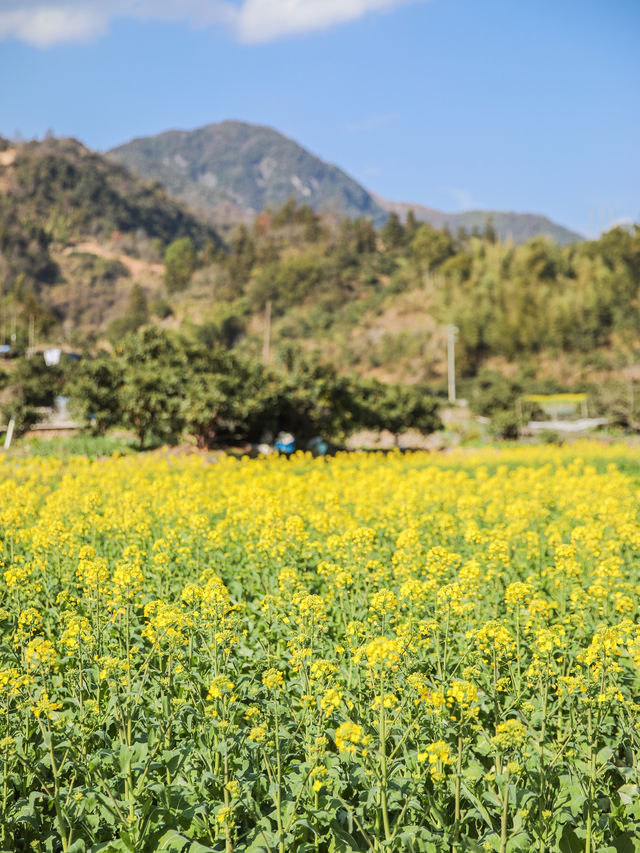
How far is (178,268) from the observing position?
112m

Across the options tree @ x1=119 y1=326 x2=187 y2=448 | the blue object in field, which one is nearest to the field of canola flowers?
tree @ x1=119 y1=326 x2=187 y2=448

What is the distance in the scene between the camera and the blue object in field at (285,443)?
2712 centimetres

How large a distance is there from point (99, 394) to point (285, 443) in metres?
7.91

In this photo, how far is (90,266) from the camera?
397ft

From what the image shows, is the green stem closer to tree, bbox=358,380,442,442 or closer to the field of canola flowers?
the field of canola flowers

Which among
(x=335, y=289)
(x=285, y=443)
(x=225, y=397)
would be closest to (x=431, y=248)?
(x=335, y=289)

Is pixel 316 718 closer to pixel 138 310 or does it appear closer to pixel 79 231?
pixel 138 310

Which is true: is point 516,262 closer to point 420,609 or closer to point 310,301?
point 310,301

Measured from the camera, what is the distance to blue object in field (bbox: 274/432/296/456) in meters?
27.1

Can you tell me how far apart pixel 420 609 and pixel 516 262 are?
87.7 meters

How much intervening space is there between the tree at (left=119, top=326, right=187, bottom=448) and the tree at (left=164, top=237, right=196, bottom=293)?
85.4 m

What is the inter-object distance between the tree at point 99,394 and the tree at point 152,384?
0.45 meters

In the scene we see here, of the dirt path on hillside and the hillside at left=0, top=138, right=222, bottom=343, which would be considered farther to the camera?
the dirt path on hillside

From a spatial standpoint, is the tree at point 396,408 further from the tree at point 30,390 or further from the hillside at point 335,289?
the tree at point 30,390
